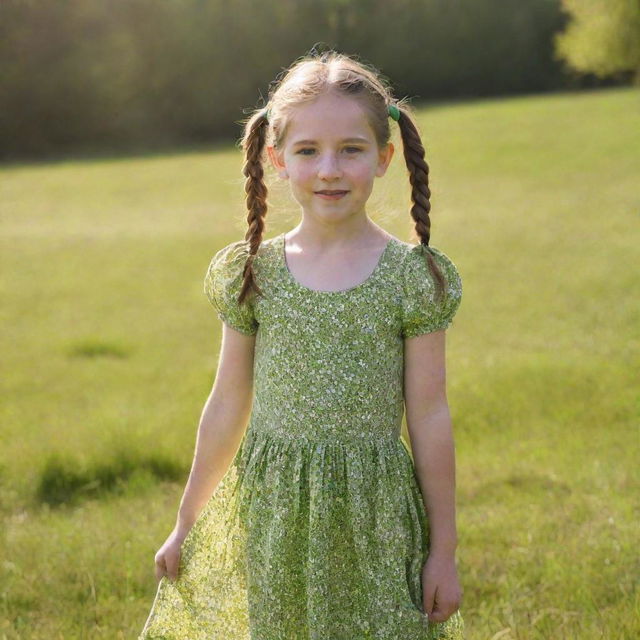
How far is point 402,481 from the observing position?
2090mm

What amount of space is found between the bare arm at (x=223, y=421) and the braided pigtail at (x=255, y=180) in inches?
8.7

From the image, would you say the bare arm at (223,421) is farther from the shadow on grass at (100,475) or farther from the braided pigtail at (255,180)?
the shadow on grass at (100,475)

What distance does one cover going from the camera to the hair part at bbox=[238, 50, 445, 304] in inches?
80.3

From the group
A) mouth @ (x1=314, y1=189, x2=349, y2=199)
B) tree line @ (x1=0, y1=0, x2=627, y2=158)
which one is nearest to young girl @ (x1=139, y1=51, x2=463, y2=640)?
mouth @ (x1=314, y1=189, x2=349, y2=199)

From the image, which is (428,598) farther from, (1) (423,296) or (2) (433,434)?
(1) (423,296)

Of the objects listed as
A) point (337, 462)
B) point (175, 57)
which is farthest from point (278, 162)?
point (175, 57)

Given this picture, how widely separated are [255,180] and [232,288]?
259mm

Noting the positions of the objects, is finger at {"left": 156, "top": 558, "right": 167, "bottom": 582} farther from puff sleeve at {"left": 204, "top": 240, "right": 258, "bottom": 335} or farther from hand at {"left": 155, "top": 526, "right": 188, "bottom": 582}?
puff sleeve at {"left": 204, "top": 240, "right": 258, "bottom": 335}

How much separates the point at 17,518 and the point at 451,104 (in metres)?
26.1

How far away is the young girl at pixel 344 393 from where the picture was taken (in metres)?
2.04

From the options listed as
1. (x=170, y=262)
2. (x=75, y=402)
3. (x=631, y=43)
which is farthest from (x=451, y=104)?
(x=75, y=402)

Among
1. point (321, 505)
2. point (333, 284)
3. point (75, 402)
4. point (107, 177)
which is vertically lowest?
point (107, 177)

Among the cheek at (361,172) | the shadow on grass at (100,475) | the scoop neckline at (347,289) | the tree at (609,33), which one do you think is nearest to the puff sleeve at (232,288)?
the scoop neckline at (347,289)

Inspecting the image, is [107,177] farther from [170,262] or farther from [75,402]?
[75,402]
